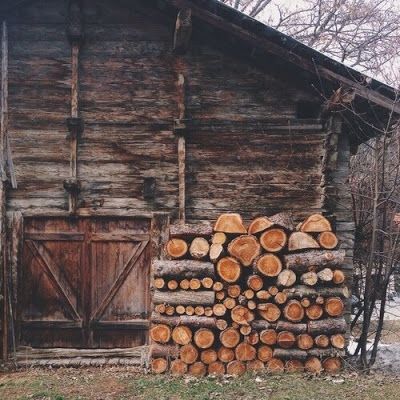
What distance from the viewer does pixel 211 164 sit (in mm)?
7246

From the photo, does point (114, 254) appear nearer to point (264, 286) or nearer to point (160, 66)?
point (264, 286)

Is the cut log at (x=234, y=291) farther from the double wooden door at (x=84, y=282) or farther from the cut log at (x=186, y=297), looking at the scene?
the double wooden door at (x=84, y=282)

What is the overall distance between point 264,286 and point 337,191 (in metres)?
1.91

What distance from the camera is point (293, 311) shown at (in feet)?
21.0

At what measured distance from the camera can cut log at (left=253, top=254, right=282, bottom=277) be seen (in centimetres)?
639

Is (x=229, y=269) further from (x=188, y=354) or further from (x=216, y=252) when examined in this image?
(x=188, y=354)

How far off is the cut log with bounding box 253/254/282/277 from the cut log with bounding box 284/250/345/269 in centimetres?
15

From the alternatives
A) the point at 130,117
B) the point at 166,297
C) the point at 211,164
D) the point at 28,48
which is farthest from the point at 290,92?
the point at 28,48

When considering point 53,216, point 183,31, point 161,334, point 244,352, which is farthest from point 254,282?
point 183,31

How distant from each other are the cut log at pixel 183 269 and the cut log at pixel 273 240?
2.61 feet

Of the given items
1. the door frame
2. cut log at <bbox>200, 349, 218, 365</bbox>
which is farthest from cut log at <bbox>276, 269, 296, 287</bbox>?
the door frame

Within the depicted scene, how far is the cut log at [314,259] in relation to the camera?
643 centimetres

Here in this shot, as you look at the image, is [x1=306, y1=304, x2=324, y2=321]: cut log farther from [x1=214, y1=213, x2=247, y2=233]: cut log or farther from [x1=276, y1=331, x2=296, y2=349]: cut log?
[x1=214, y1=213, x2=247, y2=233]: cut log

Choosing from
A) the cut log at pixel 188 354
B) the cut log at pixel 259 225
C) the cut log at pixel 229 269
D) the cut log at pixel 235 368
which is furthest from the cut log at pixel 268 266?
the cut log at pixel 188 354
